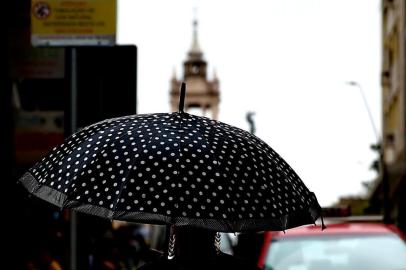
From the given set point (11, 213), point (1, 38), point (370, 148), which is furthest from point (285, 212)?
point (370, 148)

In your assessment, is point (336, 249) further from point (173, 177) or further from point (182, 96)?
point (173, 177)

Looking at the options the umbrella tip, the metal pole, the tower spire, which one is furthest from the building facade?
the tower spire

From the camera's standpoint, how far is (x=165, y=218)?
4.14 metres

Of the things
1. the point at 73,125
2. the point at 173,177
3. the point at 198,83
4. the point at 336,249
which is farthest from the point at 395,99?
the point at 198,83

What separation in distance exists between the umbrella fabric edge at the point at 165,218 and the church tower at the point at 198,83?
140 m

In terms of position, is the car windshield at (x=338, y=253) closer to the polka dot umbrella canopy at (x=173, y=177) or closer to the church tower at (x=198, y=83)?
the polka dot umbrella canopy at (x=173, y=177)

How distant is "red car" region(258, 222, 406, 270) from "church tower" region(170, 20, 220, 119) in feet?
441

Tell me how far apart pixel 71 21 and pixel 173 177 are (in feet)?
15.5

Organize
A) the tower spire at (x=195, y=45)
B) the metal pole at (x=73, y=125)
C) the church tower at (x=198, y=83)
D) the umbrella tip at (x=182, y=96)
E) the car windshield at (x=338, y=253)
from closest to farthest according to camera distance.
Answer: the umbrella tip at (x=182, y=96) < the metal pole at (x=73, y=125) < the car windshield at (x=338, y=253) < the church tower at (x=198, y=83) < the tower spire at (x=195, y=45)

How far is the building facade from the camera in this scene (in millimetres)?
45500

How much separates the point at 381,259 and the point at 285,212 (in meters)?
5.07

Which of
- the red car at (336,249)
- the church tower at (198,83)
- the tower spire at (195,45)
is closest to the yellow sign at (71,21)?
the red car at (336,249)

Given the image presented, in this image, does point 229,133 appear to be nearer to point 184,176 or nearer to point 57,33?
point 184,176

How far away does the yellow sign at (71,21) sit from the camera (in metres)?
8.62
